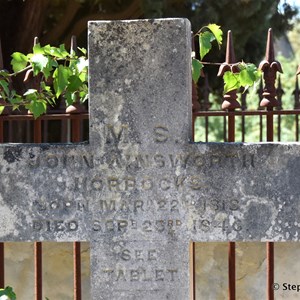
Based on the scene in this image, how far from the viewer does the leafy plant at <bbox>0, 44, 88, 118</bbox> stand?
120 inches

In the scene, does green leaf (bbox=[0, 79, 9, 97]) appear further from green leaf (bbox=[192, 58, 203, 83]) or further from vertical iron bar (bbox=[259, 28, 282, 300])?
vertical iron bar (bbox=[259, 28, 282, 300])

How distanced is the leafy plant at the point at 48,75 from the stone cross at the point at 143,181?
36 cm

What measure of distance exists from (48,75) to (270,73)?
909mm

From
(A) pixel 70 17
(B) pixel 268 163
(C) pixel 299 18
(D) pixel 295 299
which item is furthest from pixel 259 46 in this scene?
(B) pixel 268 163

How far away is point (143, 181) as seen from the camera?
272 centimetres

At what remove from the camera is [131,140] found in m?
2.71

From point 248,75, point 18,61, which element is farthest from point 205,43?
point 18,61

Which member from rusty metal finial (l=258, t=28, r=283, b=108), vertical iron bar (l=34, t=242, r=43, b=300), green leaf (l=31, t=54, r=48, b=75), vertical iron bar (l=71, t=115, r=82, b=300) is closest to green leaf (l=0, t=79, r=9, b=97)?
green leaf (l=31, t=54, r=48, b=75)

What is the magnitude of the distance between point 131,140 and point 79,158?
0.66ft

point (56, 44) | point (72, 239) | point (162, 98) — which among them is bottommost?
point (72, 239)

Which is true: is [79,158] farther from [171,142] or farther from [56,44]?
[56,44]

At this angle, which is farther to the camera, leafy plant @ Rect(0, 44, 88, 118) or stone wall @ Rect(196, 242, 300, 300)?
stone wall @ Rect(196, 242, 300, 300)

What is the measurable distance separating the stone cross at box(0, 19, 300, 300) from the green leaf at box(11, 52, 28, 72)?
19.8 inches

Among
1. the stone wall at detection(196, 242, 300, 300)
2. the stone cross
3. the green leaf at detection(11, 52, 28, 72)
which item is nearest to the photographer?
the stone cross
